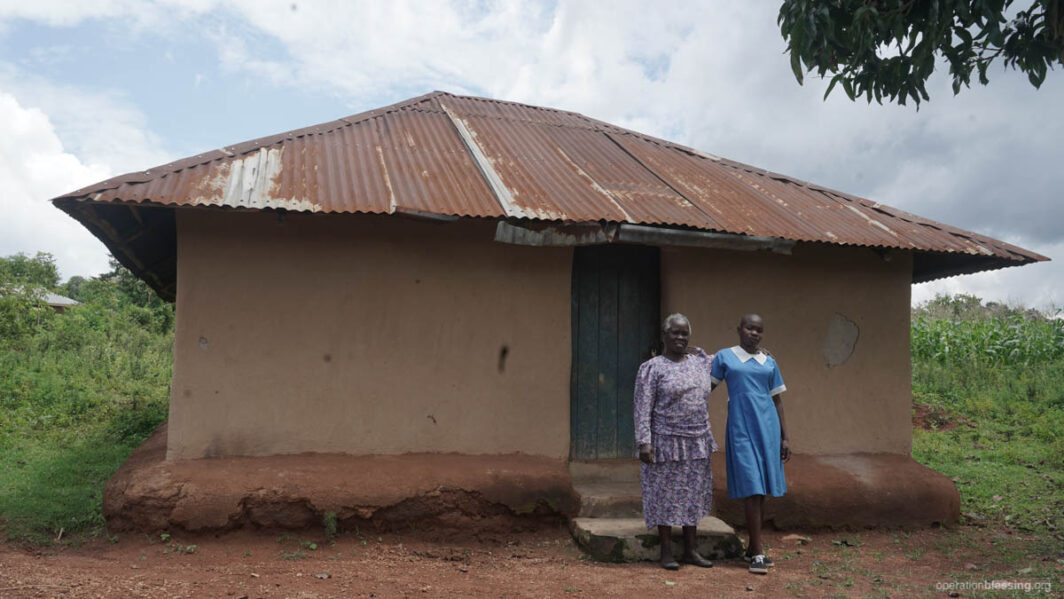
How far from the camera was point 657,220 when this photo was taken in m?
5.15

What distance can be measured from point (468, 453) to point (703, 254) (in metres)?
2.38

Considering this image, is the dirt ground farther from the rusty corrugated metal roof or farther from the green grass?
the rusty corrugated metal roof

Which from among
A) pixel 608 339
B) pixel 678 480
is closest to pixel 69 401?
pixel 608 339

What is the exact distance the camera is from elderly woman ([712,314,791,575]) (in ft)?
14.9

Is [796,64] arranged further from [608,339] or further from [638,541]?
[638,541]

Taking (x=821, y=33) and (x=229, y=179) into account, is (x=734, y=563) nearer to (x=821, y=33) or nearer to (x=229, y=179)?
(x=821, y=33)

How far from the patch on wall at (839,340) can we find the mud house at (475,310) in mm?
21

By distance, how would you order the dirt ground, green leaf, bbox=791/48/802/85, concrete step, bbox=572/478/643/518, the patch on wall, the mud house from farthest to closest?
the patch on wall, concrete step, bbox=572/478/643/518, the mud house, green leaf, bbox=791/48/802/85, the dirt ground

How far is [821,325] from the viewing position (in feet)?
20.0

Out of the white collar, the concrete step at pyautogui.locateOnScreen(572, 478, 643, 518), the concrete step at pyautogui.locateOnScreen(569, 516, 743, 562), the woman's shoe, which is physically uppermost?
the white collar

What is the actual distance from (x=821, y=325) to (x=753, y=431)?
1.95 metres

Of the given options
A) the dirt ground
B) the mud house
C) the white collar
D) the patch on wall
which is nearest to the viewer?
the dirt ground

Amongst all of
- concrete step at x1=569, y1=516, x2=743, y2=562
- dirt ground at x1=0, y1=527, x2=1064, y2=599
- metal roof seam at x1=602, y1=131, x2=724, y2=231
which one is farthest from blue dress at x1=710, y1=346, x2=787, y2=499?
metal roof seam at x1=602, y1=131, x2=724, y2=231

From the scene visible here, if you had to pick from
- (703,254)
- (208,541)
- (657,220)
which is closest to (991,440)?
(703,254)
